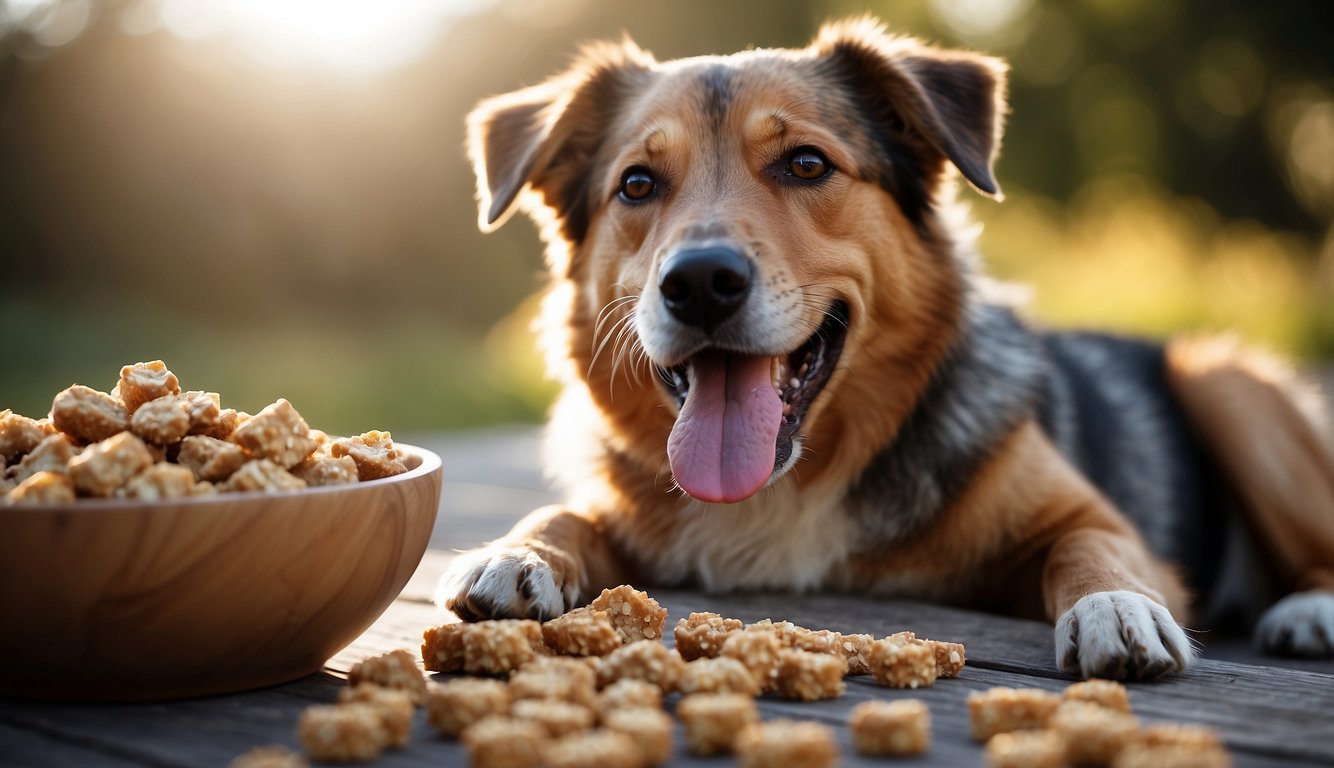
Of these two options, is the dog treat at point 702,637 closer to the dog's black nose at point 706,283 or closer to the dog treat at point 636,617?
the dog treat at point 636,617

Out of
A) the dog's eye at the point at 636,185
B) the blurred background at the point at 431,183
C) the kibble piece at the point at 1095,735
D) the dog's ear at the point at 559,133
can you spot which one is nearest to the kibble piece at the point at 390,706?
the kibble piece at the point at 1095,735

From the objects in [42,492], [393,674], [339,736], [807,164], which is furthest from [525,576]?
[807,164]

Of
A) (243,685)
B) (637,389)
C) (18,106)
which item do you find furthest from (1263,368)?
(18,106)

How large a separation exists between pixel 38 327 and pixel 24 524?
44.7 feet

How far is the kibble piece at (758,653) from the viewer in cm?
183

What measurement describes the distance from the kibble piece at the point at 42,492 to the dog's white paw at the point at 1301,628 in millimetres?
3027

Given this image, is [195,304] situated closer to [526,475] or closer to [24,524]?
[526,475]

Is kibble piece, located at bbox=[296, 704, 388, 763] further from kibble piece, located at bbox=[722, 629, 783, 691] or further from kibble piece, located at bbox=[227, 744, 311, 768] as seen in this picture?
kibble piece, located at bbox=[722, 629, 783, 691]

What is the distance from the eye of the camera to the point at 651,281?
8.95 feet

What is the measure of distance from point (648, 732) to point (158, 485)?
77cm

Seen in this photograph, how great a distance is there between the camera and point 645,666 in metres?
1.81

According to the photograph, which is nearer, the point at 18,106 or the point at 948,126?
the point at 948,126

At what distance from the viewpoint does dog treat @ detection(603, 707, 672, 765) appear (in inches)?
57.7

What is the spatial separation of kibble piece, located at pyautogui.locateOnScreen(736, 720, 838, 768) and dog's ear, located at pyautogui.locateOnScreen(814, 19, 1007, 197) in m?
1.95
